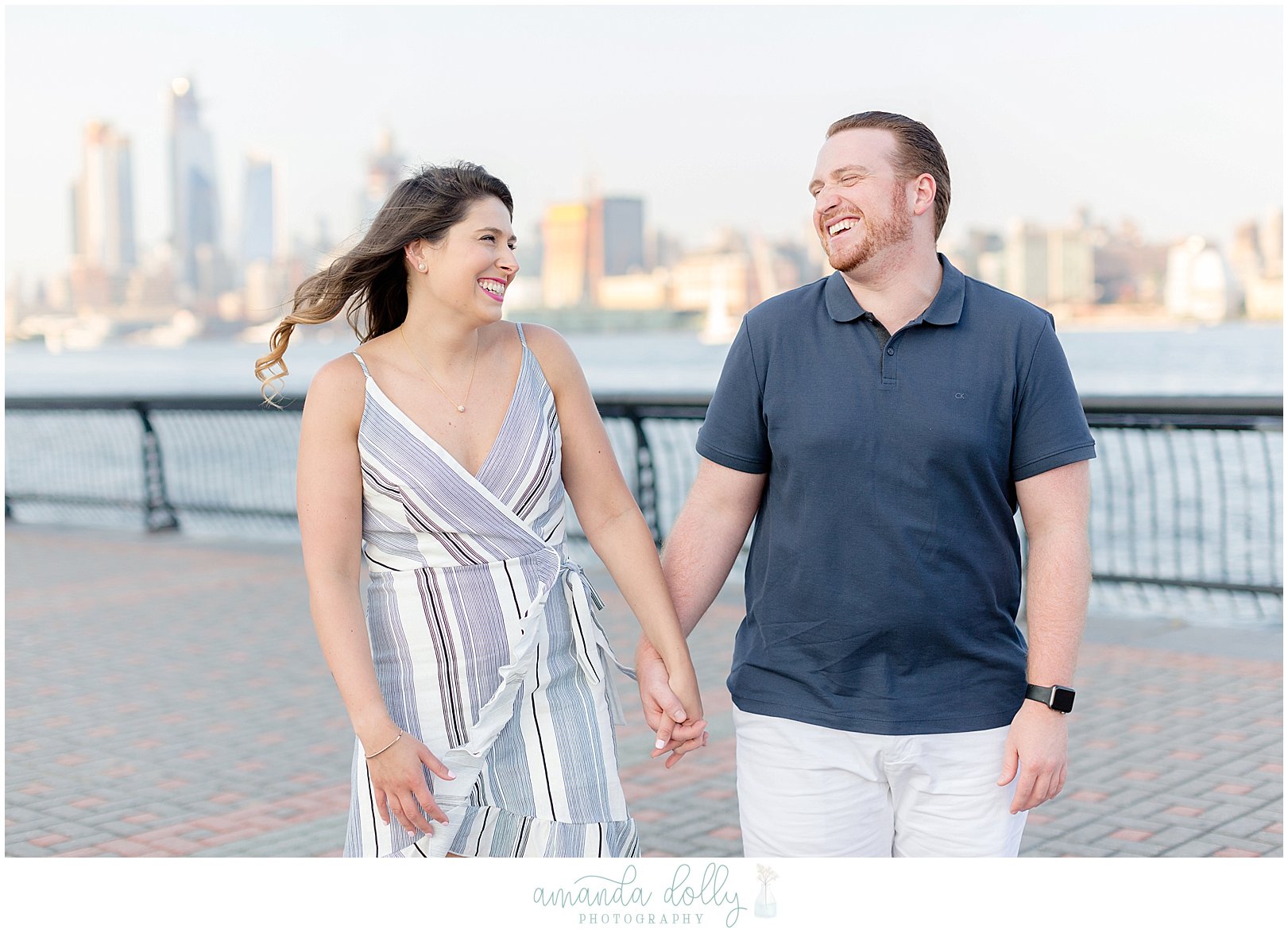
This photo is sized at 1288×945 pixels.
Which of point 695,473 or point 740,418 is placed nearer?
point 740,418

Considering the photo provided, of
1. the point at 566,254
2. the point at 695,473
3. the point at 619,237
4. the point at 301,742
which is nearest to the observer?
the point at 301,742

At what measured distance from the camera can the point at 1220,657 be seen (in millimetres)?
6410

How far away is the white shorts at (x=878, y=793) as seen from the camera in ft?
7.59

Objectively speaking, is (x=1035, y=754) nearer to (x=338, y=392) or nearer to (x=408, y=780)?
(x=408, y=780)

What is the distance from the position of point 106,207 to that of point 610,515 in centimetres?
7508

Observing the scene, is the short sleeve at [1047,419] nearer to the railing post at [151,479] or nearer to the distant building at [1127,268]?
the railing post at [151,479]

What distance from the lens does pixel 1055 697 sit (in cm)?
226

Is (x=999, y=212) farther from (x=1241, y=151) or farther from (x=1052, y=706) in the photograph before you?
(x=1052, y=706)

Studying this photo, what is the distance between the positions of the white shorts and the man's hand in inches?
1.7

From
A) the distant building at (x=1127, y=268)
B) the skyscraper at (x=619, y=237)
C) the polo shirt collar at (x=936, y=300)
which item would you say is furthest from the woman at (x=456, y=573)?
the skyscraper at (x=619, y=237)
